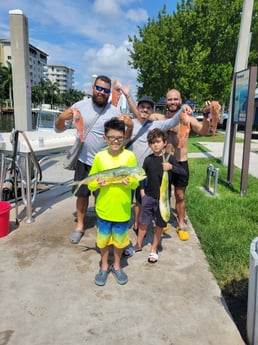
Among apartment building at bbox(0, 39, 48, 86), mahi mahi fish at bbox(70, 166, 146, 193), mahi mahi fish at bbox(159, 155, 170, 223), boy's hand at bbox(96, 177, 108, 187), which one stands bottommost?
mahi mahi fish at bbox(159, 155, 170, 223)

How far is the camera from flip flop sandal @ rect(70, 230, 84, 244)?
356cm

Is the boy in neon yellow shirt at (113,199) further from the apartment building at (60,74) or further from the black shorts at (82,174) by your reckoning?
the apartment building at (60,74)

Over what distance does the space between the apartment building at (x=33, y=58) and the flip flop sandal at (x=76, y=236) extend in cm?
10772

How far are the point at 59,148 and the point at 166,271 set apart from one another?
10.7ft

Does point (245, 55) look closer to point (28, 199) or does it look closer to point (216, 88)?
point (28, 199)

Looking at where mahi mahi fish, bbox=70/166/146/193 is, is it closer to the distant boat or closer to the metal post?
the metal post

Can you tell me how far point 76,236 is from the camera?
362 cm

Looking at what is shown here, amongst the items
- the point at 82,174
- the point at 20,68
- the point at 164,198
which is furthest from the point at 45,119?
the point at 164,198

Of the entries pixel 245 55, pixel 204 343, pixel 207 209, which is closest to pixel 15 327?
pixel 204 343

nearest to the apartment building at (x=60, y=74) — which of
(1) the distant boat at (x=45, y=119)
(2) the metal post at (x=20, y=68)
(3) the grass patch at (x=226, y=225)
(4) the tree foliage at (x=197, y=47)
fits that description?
(4) the tree foliage at (x=197, y=47)

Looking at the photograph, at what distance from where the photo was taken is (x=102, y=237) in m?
2.76

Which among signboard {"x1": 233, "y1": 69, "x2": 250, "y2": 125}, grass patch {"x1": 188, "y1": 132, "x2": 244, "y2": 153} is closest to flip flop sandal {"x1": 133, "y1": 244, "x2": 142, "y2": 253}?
signboard {"x1": 233, "y1": 69, "x2": 250, "y2": 125}

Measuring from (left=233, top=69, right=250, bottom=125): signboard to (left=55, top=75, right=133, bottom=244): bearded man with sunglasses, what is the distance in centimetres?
327

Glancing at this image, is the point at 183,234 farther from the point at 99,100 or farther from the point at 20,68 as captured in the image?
the point at 20,68
